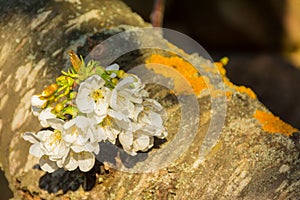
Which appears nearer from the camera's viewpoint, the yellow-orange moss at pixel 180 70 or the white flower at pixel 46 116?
the white flower at pixel 46 116

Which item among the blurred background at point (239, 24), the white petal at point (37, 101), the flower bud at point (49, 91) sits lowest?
the blurred background at point (239, 24)

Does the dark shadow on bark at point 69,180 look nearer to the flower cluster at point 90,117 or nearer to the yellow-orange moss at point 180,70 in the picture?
the flower cluster at point 90,117

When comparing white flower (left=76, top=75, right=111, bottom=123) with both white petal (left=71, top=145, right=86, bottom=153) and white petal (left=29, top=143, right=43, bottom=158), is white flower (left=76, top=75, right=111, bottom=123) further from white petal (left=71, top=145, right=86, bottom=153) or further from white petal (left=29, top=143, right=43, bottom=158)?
white petal (left=29, top=143, right=43, bottom=158)

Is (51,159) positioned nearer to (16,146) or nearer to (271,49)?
(16,146)

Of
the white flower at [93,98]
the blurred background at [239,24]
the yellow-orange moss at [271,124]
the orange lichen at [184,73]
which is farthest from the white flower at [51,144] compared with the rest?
the blurred background at [239,24]

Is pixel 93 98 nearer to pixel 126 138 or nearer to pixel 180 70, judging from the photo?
pixel 126 138

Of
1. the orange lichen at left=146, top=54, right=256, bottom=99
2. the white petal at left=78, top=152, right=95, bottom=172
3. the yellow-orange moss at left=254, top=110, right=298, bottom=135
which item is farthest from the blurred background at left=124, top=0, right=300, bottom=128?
the white petal at left=78, top=152, right=95, bottom=172

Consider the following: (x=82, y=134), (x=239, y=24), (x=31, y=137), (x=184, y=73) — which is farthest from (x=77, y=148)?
(x=239, y=24)

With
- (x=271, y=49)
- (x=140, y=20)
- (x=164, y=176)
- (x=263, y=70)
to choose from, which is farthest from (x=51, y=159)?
(x=271, y=49)
